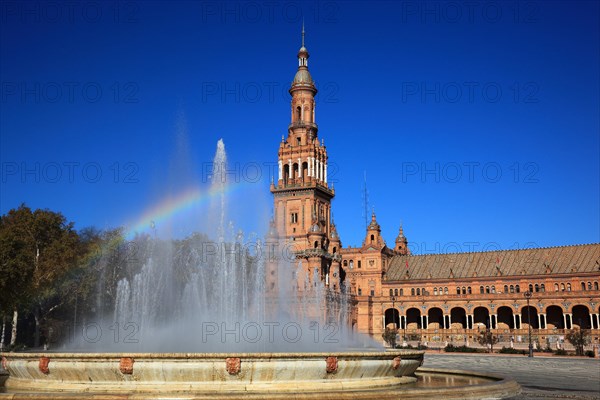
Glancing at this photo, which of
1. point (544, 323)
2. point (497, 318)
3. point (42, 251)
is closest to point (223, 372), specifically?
point (42, 251)

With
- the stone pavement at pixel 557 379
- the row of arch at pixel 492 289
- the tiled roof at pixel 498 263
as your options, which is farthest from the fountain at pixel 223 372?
the tiled roof at pixel 498 263

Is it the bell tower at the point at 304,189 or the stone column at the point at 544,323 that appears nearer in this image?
the stone column at the point at 544,323

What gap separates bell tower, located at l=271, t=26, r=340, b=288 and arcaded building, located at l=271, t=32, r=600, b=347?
15 cm

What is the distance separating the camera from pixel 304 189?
295ft

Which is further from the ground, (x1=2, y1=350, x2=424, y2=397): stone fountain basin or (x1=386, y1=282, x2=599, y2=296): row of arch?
(x1=386, y1=282, x2=599, y2=296): row of arch

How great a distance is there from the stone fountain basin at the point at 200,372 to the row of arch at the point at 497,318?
66.4 m

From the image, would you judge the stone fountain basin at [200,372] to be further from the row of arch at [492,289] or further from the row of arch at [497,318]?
the row of arch at [492,289]

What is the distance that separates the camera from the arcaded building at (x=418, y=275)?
82.8 m

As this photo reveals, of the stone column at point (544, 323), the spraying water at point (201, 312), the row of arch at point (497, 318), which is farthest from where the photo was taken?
the stone column at point (544, 323)

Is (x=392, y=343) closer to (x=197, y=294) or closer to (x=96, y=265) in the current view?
(x=96, y=265)

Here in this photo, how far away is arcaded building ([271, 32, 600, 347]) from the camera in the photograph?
8275 cm

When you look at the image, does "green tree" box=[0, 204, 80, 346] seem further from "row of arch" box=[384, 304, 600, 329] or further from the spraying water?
"row of arch" box=[384, 304, 600, 329]

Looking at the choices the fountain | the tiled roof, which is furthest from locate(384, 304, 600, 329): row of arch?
the fountain

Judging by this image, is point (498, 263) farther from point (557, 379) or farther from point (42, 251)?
point (557, 379)
